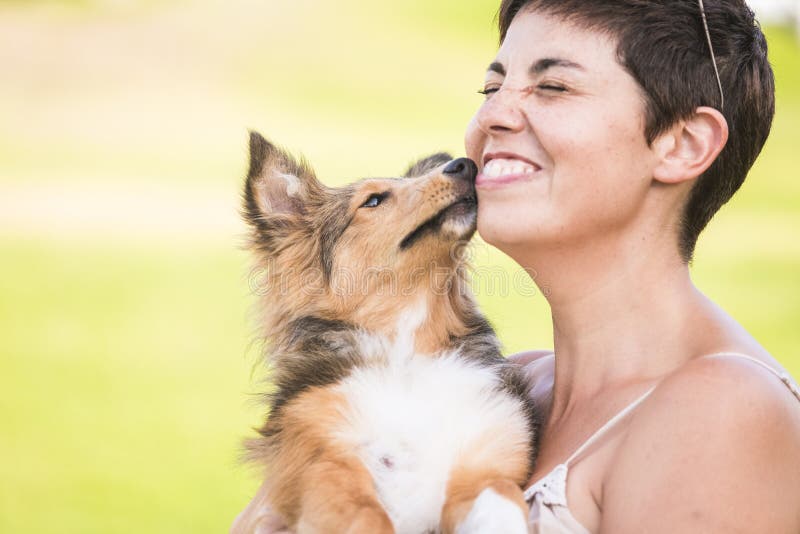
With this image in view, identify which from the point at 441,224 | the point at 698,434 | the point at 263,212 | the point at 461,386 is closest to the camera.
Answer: the point at 698,434

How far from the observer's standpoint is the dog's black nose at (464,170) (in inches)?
106

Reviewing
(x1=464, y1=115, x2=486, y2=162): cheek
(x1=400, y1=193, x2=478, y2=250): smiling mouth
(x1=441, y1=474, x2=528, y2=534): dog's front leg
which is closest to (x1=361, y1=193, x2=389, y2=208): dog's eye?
(x1=400, y1=193, x2=478, y2=250): smiling mouth

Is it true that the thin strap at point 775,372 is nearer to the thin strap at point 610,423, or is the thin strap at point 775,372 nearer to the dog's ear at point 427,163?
the thin strap at point 610,423

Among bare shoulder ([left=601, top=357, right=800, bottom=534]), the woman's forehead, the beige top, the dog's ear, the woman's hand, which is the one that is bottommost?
the woman's hand

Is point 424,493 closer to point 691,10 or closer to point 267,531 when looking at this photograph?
point 267,531

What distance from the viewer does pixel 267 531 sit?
240cm

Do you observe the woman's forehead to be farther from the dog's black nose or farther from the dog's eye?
the dog's eye

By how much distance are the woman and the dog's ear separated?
2.90 ft

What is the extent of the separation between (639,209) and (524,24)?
562 mm

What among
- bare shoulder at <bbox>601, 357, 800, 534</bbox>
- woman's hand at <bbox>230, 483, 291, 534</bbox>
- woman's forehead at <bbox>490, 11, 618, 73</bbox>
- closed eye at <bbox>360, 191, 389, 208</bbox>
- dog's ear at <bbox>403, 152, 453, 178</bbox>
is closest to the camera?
bare shoulder at <bbox>601, 357, 800, 534</bbox>

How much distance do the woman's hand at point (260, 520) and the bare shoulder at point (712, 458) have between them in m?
0.98

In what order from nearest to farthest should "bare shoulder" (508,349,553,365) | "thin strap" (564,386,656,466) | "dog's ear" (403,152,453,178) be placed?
"thin strap" (564,386,656,466)
"bare shoulder" (508,349,553,365)
"dog's ear" (403,152,453,178)

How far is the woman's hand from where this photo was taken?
241 centimetres

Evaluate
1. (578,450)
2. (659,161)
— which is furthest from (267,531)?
(659,161)
